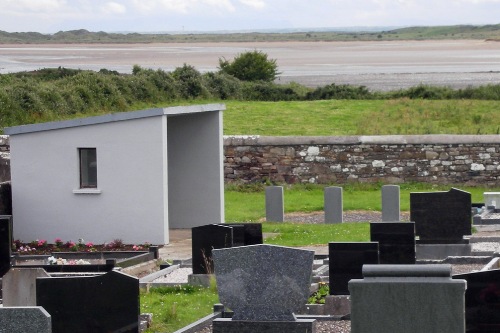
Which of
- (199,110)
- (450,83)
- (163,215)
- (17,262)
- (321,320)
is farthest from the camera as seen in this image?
(450,83)

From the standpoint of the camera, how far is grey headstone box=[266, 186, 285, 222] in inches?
977

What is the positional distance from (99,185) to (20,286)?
332 inches

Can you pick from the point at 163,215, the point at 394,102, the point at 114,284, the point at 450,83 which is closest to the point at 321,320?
the point at 114,284

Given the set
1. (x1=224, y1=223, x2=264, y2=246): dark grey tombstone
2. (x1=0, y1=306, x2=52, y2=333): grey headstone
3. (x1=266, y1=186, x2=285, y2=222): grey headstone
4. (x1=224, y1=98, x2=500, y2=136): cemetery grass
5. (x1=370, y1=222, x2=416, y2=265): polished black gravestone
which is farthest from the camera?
(x1=224, y1=98, x2=500, y2=136): cemetery grass

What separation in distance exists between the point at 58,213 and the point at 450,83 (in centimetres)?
3708

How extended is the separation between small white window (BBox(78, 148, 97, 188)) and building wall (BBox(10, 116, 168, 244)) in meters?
0.15

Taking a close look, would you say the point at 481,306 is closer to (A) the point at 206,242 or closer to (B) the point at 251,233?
(A) the point at 206,242

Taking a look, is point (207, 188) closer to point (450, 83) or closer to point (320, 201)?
point (320, 201)

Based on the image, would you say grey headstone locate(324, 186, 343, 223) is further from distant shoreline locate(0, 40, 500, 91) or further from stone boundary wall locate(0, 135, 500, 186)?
distant shoreline locate(0, 40, 500, 91)

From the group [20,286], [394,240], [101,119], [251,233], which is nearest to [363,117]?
[101,119]

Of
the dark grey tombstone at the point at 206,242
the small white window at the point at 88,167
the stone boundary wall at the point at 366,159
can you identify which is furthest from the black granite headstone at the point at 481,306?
the stone boundary wall at the point at 366,159

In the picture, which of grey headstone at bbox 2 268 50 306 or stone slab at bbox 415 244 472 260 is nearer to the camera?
grey headstone at bbox 2 268 50 306

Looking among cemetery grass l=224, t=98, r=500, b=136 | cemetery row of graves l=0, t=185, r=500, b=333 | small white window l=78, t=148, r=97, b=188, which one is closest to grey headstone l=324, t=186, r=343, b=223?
small white window l=78, t=148, r=97, b=188

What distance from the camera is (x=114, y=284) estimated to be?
38.2 feet
